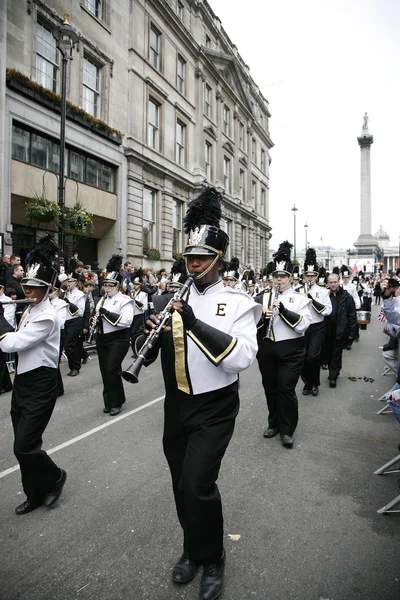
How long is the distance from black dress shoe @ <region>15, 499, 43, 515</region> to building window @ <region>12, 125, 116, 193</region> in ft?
46.3

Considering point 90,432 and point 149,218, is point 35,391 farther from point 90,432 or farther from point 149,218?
point 149,218

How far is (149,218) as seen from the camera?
23.7m

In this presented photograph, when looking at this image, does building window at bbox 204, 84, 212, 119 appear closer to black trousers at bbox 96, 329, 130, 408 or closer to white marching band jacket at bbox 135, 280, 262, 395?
black trousers at bbox 96, 329, 130, 408

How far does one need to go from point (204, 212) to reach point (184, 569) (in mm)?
2544

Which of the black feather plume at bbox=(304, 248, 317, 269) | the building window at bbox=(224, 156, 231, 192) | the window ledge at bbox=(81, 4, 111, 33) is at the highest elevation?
the window ledge at bbox=(81, 4, 111, 33)

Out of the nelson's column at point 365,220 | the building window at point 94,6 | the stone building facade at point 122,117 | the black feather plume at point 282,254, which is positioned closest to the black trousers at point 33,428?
the black feather plume at point 282,254

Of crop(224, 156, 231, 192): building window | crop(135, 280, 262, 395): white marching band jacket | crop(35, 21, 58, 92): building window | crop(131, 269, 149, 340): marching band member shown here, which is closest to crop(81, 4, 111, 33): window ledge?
crop(35, 21, 58, 92): building window

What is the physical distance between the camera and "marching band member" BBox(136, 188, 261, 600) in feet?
8.86

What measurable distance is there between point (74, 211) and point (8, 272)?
10.3 ft

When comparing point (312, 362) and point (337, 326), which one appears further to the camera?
point (337, 326)

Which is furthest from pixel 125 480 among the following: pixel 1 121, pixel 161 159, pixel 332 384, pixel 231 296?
pixel 161 159

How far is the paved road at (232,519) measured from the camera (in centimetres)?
277

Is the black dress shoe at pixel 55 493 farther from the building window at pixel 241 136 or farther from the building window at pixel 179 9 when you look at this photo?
the building window at pixel 241 136

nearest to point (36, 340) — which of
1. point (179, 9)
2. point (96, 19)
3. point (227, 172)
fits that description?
point (96, 19)
